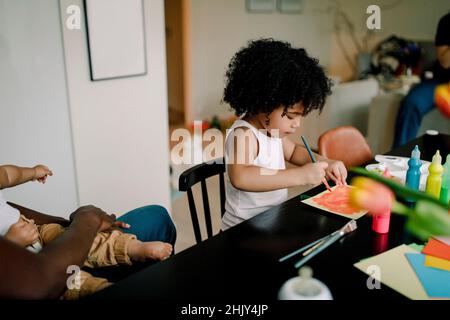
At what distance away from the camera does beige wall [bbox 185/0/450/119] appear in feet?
15.0

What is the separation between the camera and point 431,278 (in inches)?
32.6

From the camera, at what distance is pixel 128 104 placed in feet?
7.02

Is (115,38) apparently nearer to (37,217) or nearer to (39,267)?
(37,217)

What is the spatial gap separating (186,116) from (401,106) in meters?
2.30

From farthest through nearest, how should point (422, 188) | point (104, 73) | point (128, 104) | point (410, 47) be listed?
point (410, 47) < point (128, 104) < point (104, 73) < point (422, 188)

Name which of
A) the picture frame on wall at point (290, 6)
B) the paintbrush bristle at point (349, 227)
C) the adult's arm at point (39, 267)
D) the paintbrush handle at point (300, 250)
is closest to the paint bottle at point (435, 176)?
the paintbrush bristle at point (349, 227)

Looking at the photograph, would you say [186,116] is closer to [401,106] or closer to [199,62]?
[199,62]

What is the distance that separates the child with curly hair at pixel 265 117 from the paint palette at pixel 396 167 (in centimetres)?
22

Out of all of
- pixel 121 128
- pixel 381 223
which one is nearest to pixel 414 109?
pixel 121 128

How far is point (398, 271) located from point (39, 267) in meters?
0.68

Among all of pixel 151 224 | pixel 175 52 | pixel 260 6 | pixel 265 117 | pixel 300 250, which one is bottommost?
pixel 151 224

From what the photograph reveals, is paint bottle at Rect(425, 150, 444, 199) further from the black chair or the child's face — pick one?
the black chair

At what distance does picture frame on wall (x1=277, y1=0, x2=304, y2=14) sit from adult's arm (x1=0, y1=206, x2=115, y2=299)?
453cm

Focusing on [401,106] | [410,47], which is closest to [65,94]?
[401,106]
